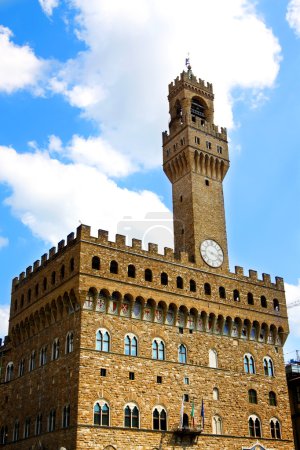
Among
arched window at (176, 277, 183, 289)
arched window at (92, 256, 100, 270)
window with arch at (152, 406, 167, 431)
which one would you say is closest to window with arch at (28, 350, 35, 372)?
arched window at (92, 256, 100, 270)

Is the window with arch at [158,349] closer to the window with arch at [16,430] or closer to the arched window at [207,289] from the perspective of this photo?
the arched window at [207,289]

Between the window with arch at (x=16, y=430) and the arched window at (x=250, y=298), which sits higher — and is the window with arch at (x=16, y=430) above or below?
below

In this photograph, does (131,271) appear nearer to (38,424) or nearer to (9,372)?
(38,424)

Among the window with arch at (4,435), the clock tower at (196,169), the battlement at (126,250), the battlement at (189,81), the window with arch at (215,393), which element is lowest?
the window with arch at (4,435)

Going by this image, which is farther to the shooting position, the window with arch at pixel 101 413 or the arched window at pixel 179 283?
the arched window at pixel 179 283

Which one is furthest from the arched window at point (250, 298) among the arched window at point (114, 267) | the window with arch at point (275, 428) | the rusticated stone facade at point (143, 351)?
the arched window at point (114, 267)

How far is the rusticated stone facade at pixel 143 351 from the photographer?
133 feet

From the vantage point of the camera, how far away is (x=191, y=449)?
4278 cm

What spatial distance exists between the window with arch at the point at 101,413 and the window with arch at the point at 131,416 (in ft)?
5.08

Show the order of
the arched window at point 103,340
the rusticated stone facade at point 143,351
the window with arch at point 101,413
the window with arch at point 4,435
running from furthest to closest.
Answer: the window with arch at point 4,435
the arched window at point 103,340
the rusticated stone facade at point 143,351
the window with arch at point 101,413

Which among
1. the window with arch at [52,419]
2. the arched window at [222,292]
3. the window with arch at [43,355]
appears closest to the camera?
the window with arch at [52,419]

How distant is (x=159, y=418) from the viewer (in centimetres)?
4206

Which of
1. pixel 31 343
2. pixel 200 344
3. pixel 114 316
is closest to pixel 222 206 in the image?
pixel 200 344

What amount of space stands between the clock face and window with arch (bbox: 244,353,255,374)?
8160 mm
